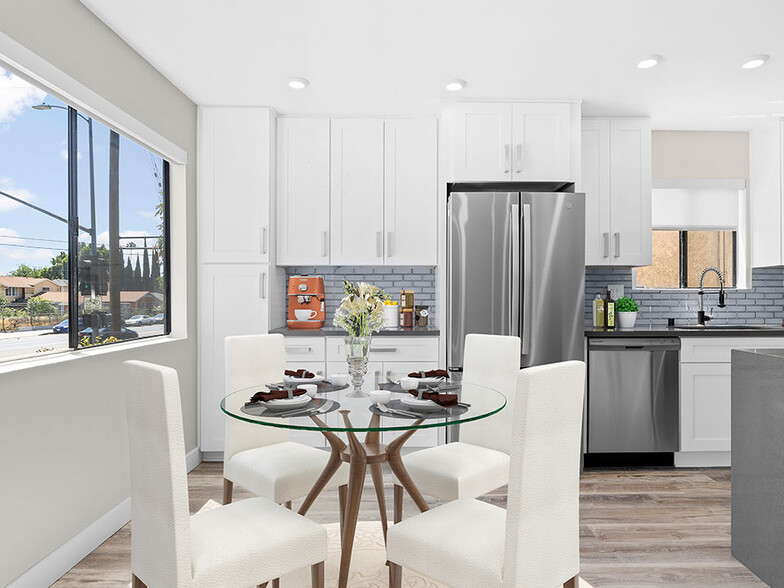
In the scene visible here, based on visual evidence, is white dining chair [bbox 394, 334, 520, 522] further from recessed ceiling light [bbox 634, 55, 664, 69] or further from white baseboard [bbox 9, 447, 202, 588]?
recessed ceiling light [bbox 634, 55, 664, 69]

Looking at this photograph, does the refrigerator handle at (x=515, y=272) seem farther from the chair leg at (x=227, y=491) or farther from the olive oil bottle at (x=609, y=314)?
the chair leg at (x=227, y=491)

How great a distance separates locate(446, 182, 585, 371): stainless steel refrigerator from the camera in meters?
3.48

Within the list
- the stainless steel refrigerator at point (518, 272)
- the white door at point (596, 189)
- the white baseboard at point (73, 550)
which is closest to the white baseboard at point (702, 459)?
the stainless steel refrigerator at point (518, 272)

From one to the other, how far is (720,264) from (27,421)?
4.80 metres

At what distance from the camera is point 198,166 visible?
3850 millimetres

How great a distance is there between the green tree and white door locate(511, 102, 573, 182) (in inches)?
112

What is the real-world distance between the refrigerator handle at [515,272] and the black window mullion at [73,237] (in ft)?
8.08

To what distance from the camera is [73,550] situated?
2.37 meters

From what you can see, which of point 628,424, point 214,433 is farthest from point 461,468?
point 214,433

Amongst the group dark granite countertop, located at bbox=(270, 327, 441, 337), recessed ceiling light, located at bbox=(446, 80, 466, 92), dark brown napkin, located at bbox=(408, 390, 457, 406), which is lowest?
dark brown napkin, located at bbox=(408, 390, 457, 406)

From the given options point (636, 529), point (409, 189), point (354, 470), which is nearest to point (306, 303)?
point (409, 189)

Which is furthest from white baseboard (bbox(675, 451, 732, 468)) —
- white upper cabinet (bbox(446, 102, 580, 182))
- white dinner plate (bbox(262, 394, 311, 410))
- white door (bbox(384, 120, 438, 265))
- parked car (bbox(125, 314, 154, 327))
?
parked car (bbox(125, 314, 154, 327))

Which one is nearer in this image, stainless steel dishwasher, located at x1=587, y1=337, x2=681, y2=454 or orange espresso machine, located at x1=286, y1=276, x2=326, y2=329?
stainless steel dishwasher, located at x1=587, y1=337, x2=681, y2=454

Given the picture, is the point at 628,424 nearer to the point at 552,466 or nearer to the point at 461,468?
the point at 461,468
